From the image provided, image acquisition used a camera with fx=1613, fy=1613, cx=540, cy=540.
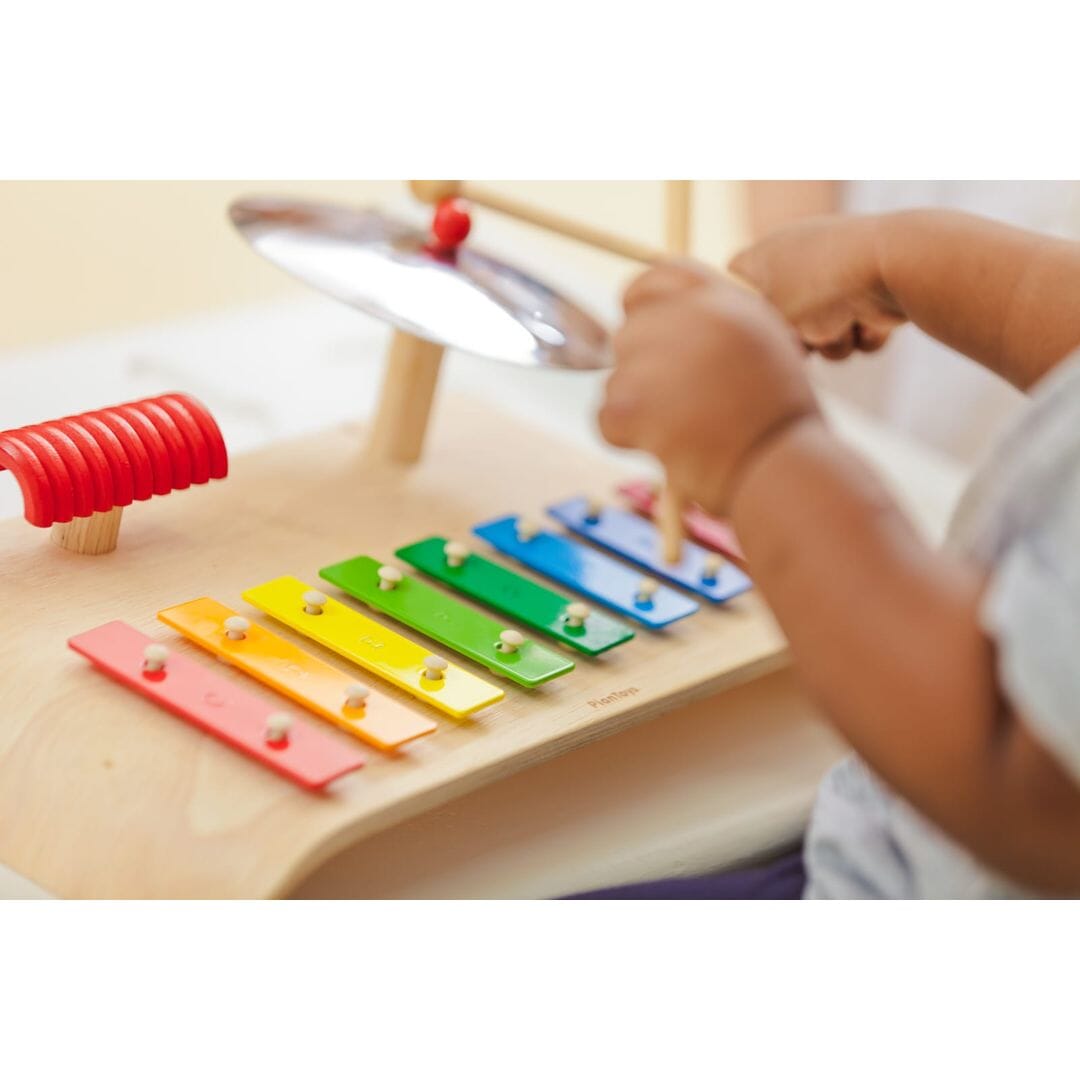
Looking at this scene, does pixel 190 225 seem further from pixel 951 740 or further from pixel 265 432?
pixel 951 740

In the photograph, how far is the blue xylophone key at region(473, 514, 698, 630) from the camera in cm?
80

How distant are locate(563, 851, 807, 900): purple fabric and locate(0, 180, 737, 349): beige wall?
621mm

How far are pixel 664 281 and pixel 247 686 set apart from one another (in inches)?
10.1

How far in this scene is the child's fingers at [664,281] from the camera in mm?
587

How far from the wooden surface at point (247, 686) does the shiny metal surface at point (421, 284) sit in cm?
10

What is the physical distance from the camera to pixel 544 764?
0.77 m

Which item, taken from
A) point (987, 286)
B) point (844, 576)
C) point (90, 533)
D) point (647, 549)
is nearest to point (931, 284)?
point (987, 286)

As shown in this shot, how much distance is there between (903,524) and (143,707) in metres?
0.33

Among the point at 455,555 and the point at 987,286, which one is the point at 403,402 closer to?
the point at 455,555

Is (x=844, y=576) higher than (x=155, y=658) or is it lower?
higher

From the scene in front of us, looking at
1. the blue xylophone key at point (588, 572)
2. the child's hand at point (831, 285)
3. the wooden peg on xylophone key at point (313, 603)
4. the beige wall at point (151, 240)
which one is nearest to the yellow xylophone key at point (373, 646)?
the wooden peg on xylophone key at point (313, 603)

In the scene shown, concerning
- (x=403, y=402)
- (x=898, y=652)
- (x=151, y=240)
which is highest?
(x=898, y=652)

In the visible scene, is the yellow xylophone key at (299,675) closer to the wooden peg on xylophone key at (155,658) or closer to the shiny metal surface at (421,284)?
the wooden peg on xylophone key at (155,658)
